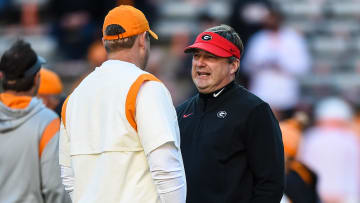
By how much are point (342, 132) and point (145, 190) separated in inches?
236

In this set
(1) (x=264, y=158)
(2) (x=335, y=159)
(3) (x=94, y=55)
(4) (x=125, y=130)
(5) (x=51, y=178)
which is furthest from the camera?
(3) (x=94, y=55)

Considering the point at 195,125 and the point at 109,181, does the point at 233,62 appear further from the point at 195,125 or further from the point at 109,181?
the point at 109,181

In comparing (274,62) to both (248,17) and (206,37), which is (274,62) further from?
(206,37)

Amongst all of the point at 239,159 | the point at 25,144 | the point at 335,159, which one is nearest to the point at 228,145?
the point at 239,159

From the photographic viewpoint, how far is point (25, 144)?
4758 mm

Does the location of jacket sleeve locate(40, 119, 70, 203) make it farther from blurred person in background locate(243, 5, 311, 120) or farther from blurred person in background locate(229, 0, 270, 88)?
blurred person in background locate(229, 0, 270, 88)

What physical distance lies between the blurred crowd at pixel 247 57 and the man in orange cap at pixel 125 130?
4.79 meters

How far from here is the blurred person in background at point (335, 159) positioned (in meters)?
9.05

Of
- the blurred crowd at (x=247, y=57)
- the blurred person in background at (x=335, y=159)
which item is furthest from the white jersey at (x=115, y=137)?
the blurred person in background at (x=335, y=159)

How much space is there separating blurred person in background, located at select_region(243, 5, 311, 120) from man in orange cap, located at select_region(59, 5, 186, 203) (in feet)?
20.8

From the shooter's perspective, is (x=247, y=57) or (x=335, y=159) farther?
(x=247, y=57)

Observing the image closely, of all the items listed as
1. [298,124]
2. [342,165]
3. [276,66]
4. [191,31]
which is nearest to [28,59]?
[298,124]

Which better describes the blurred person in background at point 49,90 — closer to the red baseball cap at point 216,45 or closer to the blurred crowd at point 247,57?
the red baseball cap at point 216,45

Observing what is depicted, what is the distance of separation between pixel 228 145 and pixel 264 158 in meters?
0.20
